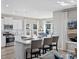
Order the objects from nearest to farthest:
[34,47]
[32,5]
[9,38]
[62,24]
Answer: [34,47] → [32,5] → [62,24] → [9,38]

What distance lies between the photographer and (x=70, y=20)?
7.13 m

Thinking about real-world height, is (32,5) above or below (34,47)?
above

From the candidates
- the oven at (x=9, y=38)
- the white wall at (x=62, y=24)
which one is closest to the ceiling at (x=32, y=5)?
the white wall at (x=62, y=24)

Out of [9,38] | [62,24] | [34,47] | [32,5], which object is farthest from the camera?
[9,38]

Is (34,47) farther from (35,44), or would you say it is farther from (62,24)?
(62,24)

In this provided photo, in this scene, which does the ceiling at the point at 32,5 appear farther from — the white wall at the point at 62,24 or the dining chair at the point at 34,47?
the dining chair at the point at 34,47

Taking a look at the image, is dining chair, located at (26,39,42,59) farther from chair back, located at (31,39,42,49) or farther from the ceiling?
the ceiling

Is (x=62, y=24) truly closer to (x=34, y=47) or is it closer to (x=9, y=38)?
(x=34, y=47)

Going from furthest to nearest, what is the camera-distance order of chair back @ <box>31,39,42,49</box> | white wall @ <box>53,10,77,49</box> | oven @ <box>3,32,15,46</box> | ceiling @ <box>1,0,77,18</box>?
1. oven @ <box>3,32,15,46</box>
2. white wall @ <box>53,10,77,49</box>
3. ceiling @ <box>1,0,77,18</box>
4. chair back @ <box>31,39,42,49</box>

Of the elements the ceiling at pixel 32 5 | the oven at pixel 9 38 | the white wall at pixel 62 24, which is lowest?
the oven at pixel 9 38

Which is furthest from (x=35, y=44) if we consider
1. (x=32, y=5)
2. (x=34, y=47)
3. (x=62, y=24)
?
(x=62, y=24)

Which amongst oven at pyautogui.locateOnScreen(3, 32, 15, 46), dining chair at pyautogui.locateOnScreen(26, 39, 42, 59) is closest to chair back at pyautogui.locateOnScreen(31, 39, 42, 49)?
dining chair at pyautogui.locateOnScreen(26, 39, 42, 59)

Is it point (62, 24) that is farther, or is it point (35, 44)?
point (62, 24)

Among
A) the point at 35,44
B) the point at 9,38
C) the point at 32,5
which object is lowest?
the point at 9,38
